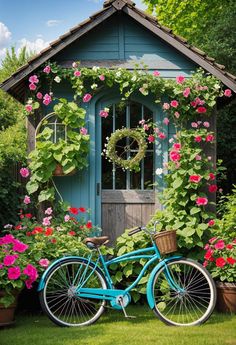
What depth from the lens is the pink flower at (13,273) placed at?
20.0 feet

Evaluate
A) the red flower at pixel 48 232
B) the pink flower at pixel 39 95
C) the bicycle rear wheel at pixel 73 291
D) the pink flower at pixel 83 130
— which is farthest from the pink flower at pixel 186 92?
the bicycle rear wheel at pixel 73 291

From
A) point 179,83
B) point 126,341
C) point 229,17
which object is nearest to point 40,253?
point 126,341

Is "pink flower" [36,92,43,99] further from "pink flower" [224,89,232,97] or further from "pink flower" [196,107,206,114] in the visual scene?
"pink flower" [224,89,232,97]

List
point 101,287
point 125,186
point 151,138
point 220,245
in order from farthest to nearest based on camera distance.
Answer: point 125,186 < point 151,138 < point 220,245 < point 101,287

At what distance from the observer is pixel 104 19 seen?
8.27 metres

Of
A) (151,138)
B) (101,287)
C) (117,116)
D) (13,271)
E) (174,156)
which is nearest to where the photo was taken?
(13,271)

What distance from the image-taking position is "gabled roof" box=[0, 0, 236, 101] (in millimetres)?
8195

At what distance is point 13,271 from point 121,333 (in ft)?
4.63

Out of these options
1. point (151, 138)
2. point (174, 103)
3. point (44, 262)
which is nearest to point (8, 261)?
point (44, 262)

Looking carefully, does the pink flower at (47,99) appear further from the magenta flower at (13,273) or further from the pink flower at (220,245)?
the pink flower at (220,245)

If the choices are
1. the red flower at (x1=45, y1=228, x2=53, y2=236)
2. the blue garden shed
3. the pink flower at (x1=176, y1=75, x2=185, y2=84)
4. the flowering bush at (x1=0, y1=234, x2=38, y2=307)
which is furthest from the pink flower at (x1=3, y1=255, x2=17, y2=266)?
the pink flower at (x1=176, y1=75, x2=185, y2=84)

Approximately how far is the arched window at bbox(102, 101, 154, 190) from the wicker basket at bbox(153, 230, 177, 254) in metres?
2.34

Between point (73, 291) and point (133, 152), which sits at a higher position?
point (133, 152)

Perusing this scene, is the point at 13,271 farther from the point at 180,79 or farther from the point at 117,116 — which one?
the point at 180,79
